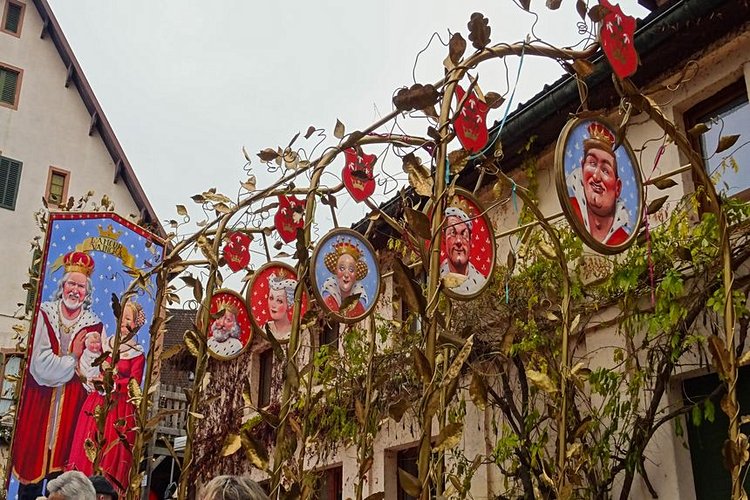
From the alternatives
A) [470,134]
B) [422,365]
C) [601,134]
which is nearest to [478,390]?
[422,365]

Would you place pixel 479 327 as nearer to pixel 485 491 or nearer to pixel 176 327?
pixel 485 491

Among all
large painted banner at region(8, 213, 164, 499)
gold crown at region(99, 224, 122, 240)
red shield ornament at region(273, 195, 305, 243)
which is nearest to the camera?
red shield ornament at region(273, 195, 305, 243)

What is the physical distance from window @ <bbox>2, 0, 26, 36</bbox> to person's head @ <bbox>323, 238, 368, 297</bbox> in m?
16.9

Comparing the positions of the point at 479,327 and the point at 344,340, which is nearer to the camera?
the point at 479,327

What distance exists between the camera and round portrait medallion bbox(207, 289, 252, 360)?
7.49 m

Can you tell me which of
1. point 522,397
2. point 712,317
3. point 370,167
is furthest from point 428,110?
point 522,397

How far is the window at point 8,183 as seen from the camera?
1888 centimetres

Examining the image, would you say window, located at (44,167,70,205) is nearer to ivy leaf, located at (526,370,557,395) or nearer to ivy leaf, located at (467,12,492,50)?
ivy leaf, located at (526,370,557,395)

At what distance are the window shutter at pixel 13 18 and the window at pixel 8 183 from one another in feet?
10.9

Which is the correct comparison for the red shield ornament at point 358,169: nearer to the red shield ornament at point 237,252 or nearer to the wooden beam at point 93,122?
the red shield ornament at point 237,252

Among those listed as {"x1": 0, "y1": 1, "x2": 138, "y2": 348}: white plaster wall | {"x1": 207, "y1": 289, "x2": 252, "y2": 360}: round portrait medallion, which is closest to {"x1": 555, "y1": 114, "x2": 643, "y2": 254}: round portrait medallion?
{"x1": 207, "y1": 289, "x2": 252, "y2": 360}: round portrait medallion

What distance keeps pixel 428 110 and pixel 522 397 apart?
5.48m

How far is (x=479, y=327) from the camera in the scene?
8.40 metres

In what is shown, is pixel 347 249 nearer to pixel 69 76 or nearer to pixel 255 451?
pixel 255 451
